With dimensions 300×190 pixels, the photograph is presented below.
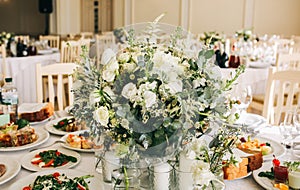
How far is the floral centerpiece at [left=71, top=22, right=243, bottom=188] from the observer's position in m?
1.07

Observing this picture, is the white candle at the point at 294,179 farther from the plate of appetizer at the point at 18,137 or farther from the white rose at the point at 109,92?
the plate of appetizer at the point at 18,137

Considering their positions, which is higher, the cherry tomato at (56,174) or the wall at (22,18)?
the wall at (22,18)

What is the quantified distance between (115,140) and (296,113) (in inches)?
38.5

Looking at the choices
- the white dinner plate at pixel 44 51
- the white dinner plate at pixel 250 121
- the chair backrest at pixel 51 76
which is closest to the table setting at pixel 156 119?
the white dinner plate at pixel 250 121

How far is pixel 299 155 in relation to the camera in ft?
5.40

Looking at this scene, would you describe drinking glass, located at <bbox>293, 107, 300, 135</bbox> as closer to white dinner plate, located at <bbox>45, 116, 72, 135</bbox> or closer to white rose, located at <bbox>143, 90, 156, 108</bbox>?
white rose, located at <bbox>143, 90, 156, 108</bbox>

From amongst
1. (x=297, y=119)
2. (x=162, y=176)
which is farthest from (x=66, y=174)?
(x=297, y=119)

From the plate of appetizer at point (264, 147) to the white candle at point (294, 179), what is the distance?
0.25 metres

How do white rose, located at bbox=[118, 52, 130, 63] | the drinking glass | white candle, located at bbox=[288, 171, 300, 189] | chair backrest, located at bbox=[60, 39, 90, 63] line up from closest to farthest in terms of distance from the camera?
1. white rose, located at bbox=[118, 52, 130, 63]
2. white candle, located at bbox=[288, 171, 300, 189]
3. the drinking glass
4. chair backrest, located at bbox=[60, 39, 90, 63]

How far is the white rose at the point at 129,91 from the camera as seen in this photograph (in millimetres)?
1063

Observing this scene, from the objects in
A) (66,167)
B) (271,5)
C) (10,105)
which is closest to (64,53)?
(10,105)

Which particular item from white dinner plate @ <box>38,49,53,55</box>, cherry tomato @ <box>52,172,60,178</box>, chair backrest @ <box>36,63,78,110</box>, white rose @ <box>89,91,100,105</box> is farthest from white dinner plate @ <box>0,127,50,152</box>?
white dinner plate @ <box>38,49,53,55</box>

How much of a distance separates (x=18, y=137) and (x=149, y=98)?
923mm

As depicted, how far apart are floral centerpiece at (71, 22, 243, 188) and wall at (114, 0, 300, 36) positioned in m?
7.72
